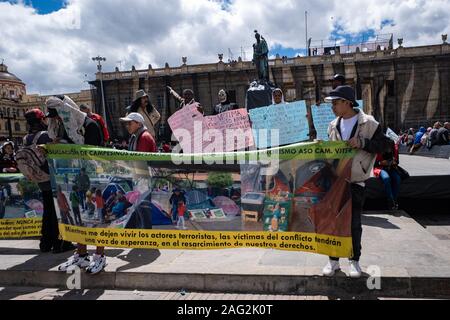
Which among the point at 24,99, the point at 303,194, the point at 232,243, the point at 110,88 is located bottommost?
the point at 232,243

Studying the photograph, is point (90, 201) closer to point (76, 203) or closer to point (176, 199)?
point (76, 203)

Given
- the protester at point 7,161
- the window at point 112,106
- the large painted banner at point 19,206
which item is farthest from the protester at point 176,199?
the window at point 112,106

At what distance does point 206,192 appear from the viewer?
3.96m

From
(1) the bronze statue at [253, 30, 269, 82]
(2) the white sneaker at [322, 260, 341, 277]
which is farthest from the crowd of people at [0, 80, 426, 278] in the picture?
(1) the bronze statue at [253, 30, 269, 82]

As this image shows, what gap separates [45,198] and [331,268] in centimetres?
359

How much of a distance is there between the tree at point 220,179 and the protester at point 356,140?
1.15 metres

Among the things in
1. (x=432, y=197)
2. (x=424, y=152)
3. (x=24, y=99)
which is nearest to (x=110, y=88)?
(x=424, y=152)

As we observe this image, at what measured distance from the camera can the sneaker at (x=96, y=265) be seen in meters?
3.97

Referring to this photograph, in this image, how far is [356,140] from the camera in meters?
3.35

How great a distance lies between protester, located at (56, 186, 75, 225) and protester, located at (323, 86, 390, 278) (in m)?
2.80

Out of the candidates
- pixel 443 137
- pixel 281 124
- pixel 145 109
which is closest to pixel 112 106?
pixel 443 137

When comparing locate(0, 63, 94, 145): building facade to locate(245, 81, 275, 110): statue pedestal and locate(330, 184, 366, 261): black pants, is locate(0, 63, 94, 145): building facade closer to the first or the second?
locate(245, 81, 275, 110): statue pedestal
